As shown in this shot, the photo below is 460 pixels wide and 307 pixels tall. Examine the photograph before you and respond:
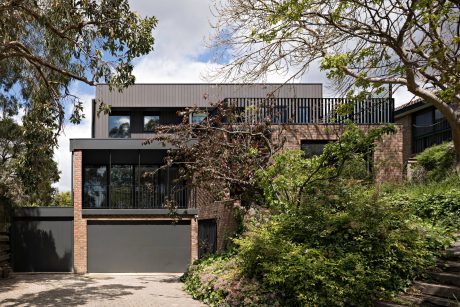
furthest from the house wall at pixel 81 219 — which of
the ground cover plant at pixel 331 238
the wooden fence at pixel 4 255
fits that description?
the ground cover plant at pixel 331 238

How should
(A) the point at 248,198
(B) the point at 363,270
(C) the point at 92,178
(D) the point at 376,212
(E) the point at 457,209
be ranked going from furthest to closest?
(C) the point at 92,178 < (A) the point at 248,198 < (E) the point at 457,209 < (D) the point at 376,212 < (B) the point at 363,270

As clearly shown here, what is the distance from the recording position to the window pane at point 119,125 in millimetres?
30000

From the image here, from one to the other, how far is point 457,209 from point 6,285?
13399 mm

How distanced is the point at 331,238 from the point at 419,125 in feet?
52.8

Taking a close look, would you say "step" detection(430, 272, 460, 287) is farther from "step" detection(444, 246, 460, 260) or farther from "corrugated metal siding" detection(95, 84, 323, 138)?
"corrugated metal siding" detection(95, 84, 323, 138)

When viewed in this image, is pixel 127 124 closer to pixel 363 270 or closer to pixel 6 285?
pixel 6 285

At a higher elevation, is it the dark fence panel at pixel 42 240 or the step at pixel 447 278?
the step at pixel 447 278

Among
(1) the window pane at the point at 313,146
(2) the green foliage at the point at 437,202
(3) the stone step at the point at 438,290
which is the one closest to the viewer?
(3) the stone step at the point at 438,290

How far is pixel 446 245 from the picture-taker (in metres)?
9.05

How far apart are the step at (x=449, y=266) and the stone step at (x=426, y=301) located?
0.74 metres

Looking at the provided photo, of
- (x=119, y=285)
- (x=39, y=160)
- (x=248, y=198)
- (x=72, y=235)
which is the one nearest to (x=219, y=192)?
(x=248, y=198)

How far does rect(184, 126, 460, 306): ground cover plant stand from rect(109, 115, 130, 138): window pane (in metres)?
18.3

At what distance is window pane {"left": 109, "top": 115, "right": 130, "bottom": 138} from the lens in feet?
98.4

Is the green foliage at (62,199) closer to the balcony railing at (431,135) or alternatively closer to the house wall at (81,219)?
the house wall at (81,219)
